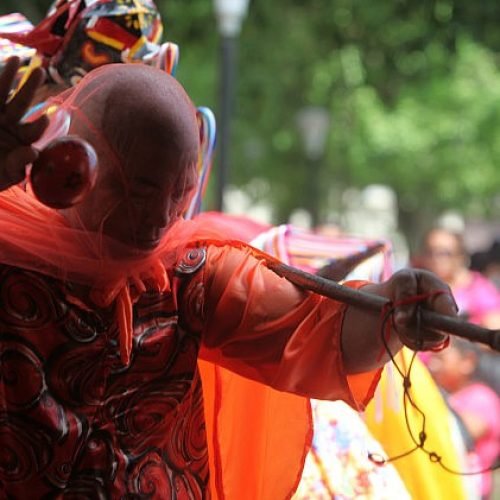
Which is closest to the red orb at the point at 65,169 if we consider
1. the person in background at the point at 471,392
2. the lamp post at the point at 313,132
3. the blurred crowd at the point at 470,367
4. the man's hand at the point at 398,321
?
the man's hand at the point at 398,321

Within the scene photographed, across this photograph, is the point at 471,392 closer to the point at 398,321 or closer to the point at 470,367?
the point at 470,367

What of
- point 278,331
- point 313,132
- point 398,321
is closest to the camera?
point 398,321

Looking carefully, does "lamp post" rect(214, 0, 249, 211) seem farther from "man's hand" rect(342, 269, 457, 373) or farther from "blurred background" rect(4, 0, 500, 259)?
"man's hand" rect(342, 269, 457, 373)

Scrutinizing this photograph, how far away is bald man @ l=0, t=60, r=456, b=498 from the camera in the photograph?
2131mm

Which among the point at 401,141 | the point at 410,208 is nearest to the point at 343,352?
the point at 401,141

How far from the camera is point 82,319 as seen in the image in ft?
7.19

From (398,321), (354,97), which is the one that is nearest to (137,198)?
(398,321)

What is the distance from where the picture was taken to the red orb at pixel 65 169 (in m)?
2.01

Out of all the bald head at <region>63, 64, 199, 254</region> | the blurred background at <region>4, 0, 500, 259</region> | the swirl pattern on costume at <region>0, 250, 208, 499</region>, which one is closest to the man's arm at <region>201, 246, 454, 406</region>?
the swirl pattern on costume at <region>0, 250, 208, 499</region>

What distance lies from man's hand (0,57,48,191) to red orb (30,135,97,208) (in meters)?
0.04

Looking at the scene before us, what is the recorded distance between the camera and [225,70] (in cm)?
914

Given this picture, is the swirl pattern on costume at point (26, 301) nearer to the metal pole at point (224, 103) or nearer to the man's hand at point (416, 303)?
the man's hand at point (416, 303)

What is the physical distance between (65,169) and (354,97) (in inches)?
702

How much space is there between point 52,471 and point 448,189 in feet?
62.8
